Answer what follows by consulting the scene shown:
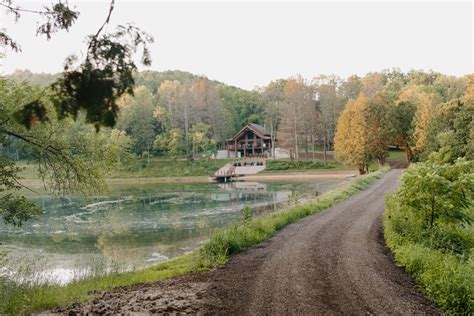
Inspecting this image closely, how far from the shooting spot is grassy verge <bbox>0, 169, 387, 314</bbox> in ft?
27.3

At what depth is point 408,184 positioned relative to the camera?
41.1 feet

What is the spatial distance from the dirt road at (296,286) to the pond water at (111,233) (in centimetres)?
362

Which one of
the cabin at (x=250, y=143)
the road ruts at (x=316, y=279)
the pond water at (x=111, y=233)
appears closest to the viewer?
the road ruts at (x=316, y=279)

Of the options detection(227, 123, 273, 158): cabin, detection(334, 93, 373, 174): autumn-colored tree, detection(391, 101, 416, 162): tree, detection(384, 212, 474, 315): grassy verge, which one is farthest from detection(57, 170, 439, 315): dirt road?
detection(227, 123, 273, 158): cabin

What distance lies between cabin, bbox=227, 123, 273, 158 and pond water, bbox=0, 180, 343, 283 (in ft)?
125

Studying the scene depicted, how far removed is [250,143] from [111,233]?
5506 cm

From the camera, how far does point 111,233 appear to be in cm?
2142

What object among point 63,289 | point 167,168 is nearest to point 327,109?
point 167,168

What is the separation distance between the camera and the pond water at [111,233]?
14961mm

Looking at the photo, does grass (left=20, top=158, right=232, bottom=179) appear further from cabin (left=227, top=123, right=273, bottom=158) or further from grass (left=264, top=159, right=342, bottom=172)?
grass (left=264, top=159, right=342, bottom=172)

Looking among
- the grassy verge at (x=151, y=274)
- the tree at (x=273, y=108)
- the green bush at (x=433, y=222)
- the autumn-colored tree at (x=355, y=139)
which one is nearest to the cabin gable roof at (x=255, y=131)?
the tree at (x=273, y=108)

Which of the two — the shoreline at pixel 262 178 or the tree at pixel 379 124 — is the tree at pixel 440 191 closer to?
the tree at pixel 379 124

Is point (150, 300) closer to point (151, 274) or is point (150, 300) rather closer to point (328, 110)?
point (151, 274)

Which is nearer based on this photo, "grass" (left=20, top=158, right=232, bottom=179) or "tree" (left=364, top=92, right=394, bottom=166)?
"tree" (left=364, top=92, right=394, bottom=166)
